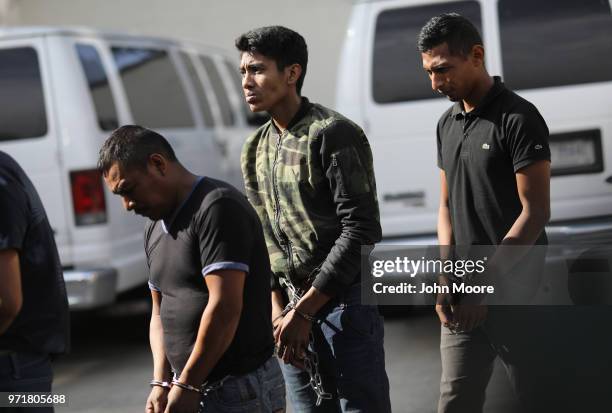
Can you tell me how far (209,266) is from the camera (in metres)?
2.92

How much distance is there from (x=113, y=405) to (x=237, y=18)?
8.34m

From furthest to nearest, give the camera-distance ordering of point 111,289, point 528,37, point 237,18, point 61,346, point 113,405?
point 237,18 < point 111,289 < point 528,37 < point 113,405 < point 61,346

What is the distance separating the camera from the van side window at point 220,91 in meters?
9.38

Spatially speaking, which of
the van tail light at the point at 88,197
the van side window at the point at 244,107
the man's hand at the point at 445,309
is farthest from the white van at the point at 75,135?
the man's hand at the point at 445,309

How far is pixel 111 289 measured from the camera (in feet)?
22.7

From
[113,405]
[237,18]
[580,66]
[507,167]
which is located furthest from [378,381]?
[237,18]

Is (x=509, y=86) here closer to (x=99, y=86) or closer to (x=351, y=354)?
(x=99, y=86)

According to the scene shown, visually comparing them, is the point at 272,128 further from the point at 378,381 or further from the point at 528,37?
the point at 528,37

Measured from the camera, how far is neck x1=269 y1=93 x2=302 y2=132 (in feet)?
11.3

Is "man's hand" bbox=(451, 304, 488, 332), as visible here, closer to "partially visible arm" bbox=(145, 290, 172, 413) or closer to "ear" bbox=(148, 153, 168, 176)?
"partially visible arm" bbox=(145, 290, 172, 413)

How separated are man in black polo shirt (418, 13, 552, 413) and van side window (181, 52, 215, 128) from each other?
5.18 m

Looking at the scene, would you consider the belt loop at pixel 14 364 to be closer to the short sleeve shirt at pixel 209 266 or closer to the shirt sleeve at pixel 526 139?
the short sleeve shirt at pixel 209 266

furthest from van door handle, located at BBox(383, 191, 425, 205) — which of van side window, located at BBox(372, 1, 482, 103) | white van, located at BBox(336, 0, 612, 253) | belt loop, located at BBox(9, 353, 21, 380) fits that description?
belt loop, located at BBox(9, 353, 21, 380)

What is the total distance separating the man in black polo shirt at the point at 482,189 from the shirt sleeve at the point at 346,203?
43cm
